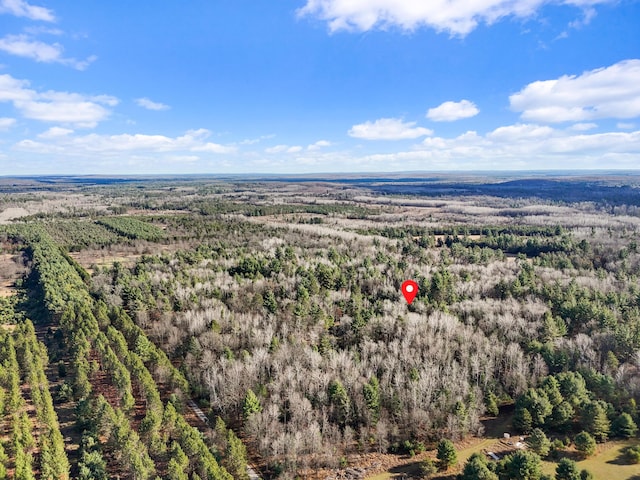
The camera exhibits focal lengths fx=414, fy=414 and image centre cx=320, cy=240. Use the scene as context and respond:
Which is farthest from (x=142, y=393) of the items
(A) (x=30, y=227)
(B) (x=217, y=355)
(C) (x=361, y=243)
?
(A) (x=30, y=227)

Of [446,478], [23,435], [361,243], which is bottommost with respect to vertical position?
[446,478]

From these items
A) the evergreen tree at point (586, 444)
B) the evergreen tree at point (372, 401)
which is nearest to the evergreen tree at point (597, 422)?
the evergreen tree at point (586, 444)

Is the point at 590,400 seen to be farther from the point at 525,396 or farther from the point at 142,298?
the point at 142,298

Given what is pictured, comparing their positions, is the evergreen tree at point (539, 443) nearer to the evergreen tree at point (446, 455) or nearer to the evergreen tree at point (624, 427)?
the evergreen tree at point (446, 455)

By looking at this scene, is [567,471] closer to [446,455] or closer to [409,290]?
[446,455]

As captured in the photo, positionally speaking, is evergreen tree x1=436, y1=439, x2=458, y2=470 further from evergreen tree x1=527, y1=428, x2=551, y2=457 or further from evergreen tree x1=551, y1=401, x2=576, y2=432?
evergreen tree x1=551, y1=401, x2=576, y2=432
